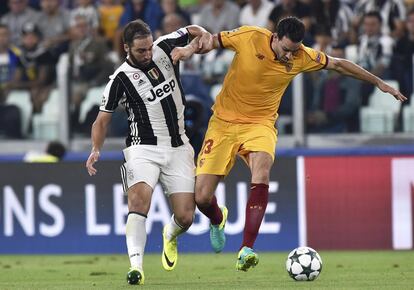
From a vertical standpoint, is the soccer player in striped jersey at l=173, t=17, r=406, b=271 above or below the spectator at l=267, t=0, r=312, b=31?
below

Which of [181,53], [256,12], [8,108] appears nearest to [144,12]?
[256,12]

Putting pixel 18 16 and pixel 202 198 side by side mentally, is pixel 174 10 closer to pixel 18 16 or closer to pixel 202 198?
pixel 18 16

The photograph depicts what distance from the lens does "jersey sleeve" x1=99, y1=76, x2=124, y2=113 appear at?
10156 millimetres

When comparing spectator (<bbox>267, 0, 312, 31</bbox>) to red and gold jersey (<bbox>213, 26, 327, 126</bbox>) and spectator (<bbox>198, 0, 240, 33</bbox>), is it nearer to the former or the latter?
spectator (<bbox>198, 0, 240, 33</bbox>)

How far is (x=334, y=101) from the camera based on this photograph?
50.0 ft

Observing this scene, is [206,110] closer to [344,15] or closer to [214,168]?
[344,15]

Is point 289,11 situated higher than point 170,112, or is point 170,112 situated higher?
point 289,11

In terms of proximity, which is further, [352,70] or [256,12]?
[256,12]

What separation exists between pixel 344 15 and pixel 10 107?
5.01 metres

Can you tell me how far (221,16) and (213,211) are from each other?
6559 mm

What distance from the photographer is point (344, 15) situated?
16625 mm

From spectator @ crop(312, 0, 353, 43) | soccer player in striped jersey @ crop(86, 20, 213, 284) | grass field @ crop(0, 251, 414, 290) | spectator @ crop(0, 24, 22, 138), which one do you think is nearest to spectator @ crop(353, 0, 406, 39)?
spectator @ crop(312, 0, 353, 43)

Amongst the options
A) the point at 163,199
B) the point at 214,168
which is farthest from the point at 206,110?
the point at 214,168

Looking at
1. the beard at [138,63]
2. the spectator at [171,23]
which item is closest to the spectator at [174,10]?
the spectator at [171,23]
